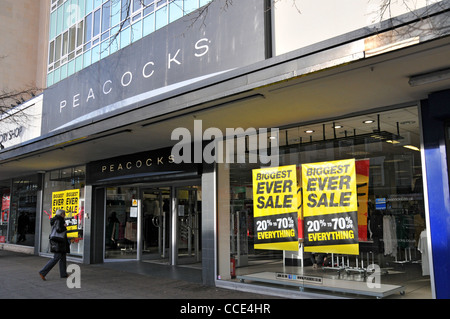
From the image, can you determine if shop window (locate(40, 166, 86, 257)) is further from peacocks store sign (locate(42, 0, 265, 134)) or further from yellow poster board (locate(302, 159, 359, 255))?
yellow poster board (locate(302, 159, 359, 255))

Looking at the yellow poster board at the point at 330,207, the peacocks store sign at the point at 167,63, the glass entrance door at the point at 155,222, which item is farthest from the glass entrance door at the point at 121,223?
the yellow poster board at the point at 330,207

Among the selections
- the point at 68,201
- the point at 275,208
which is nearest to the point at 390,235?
the point at 275,208

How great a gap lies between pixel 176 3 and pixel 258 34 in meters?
3.13

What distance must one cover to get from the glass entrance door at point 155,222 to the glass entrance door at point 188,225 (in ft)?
4.25

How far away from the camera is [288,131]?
27.2ft

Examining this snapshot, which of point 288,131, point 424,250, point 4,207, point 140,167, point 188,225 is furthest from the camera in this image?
point 4,207

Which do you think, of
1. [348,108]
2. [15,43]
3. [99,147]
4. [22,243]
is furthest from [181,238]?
[15,43]

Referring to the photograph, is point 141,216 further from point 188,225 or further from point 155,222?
point 188,225

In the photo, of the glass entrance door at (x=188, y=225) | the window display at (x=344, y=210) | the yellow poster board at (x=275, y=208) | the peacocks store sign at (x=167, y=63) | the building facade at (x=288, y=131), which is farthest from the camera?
the glass entrance door at (x=188, y=225)

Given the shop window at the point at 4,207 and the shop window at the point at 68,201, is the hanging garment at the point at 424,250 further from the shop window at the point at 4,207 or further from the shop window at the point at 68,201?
the shop window at the point at 4,207

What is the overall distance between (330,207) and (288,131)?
187 centimetres

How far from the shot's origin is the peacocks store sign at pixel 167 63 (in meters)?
7.37

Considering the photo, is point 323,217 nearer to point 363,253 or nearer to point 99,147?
point 363,253

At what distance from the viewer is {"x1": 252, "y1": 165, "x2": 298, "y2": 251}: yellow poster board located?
7847mm
